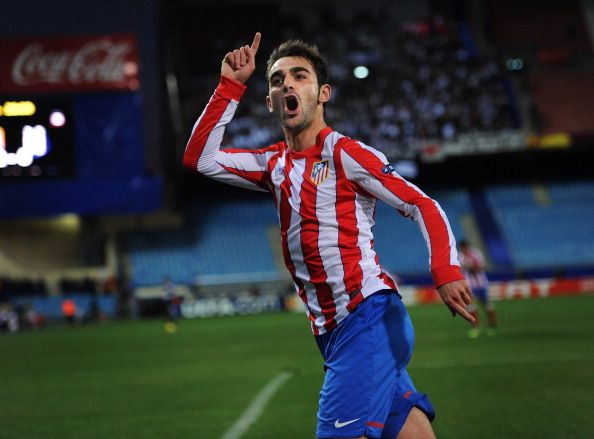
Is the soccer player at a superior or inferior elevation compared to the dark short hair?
inferior

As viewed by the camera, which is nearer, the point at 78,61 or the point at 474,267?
the point at 474,267

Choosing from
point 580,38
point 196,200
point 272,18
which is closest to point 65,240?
point 196,200

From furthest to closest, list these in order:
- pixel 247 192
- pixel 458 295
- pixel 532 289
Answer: pixel 247 192 → pixel 532 289 → pixel 458 295

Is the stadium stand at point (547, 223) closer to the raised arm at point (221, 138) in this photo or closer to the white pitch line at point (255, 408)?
the white pitch line at point (255, 408)

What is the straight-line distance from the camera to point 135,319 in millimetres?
32312

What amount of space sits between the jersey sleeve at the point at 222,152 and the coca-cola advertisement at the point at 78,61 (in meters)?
25.1

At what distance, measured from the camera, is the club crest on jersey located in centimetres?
396

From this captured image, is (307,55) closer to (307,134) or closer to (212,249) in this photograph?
(307,134)

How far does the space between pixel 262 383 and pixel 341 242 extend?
7.70 metres

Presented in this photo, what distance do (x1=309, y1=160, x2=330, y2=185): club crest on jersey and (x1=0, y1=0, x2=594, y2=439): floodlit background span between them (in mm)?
10265

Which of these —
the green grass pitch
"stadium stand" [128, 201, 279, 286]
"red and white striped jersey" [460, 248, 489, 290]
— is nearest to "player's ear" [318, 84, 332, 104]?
the green grass pitch

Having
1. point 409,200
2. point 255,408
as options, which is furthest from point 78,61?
point 409,200

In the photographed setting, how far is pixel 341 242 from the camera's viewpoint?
393cm

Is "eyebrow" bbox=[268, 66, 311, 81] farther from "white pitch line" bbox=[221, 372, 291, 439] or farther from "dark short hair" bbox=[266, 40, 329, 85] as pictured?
"white pitch line" bbox=[221, 372, 291, 439]
